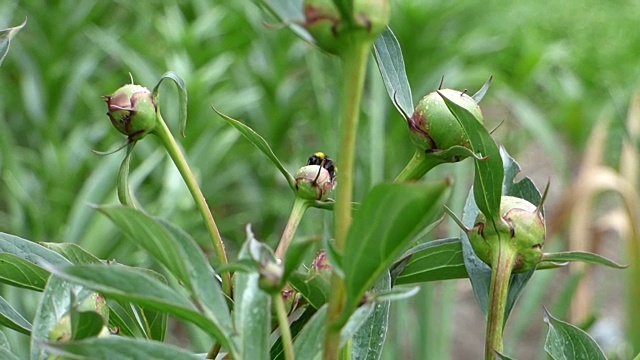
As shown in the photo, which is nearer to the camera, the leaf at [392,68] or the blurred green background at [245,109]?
the leaf at [392,68]

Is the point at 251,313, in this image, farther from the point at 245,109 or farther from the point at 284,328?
the point at 245,109

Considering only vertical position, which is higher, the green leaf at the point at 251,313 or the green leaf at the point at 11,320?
the green leaf at the point at 251,313

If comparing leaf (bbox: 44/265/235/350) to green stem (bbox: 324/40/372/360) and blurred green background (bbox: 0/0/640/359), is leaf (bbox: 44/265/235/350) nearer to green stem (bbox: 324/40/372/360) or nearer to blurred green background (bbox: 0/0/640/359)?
green stem (bbox: 324/40/372/360)

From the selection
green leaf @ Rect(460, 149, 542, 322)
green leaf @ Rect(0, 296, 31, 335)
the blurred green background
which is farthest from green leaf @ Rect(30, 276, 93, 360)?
the blurred green background

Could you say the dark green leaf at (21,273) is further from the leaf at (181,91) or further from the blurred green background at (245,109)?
the blurred green background at (245,109)

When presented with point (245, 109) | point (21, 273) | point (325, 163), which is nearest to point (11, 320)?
point (21, 273)

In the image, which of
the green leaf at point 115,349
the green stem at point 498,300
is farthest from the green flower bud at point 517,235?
the green leaf at point 115,349
